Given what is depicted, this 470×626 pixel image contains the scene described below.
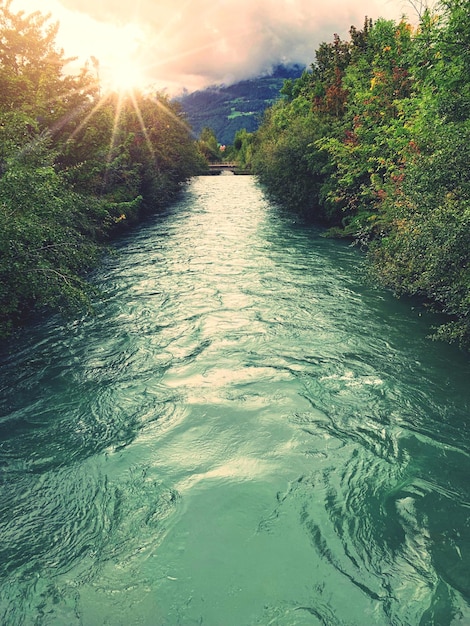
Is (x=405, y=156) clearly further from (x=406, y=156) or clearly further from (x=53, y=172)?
(x=53, y=172)

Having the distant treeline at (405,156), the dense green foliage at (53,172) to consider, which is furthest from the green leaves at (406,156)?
the dense green foliage at (53,172)

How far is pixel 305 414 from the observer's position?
26.0ft

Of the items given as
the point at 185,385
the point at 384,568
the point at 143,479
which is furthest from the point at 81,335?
the point at 384,568

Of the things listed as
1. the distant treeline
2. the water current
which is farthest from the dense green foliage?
the distant treeline

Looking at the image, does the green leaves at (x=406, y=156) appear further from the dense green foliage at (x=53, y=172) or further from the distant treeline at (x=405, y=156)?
the dense green foliage at (x=53, y=172)

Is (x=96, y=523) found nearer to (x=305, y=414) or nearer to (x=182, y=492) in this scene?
(x=182, y=492)

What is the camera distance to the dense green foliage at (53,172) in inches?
325

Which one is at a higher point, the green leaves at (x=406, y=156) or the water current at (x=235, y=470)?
the green leaves at (x=406, y=156)

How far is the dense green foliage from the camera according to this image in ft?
27.1

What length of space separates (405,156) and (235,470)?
1129cm

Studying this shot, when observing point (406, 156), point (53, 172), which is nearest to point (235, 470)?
point (53, 172)

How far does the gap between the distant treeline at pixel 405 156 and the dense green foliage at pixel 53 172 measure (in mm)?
7417

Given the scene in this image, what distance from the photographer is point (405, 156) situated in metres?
13.1

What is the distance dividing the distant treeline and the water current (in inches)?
80.6
